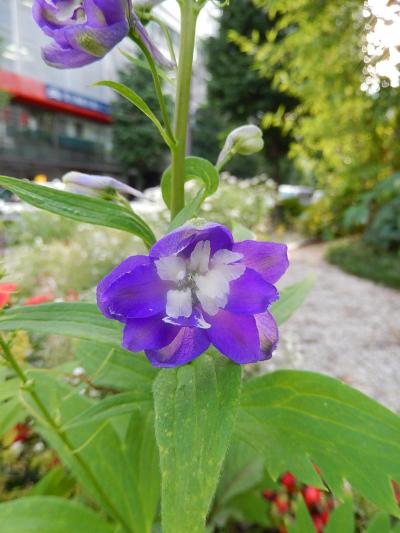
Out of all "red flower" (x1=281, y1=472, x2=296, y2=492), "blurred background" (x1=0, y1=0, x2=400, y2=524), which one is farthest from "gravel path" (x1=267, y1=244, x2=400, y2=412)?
"red flower" (x1=281, y1=472, x2=296, y2=492)

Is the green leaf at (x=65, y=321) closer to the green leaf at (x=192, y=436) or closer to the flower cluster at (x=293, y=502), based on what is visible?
the green leaf at (x=192, y=436)

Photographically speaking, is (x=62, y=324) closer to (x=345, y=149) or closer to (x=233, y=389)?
(x=233, y=389)

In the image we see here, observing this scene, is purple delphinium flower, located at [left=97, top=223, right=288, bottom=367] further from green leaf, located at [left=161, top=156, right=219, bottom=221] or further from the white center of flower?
green leaf, located at [left=161, top=156, right=219, bottom=221]

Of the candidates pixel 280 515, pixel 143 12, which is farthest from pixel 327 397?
pixel 280 515

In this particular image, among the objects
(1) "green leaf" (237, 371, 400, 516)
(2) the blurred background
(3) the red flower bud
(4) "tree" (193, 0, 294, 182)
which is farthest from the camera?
(4) "tree" (193, 0, 294, 182)

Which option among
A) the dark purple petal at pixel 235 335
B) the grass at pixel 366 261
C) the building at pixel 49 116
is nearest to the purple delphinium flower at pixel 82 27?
the dark purple petal at pixel 235 335

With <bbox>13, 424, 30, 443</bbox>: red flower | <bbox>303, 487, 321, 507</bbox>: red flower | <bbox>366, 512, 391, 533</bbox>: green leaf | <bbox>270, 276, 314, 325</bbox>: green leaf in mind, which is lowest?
<bbox>303, 487, 321, 507</bbox>: red flower
